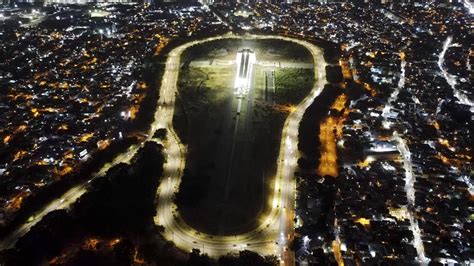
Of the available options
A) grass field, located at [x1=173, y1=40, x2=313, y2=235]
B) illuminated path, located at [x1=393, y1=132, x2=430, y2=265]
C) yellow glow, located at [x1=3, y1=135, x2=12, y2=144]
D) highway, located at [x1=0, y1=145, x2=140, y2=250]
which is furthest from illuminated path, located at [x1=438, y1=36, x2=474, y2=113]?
yellow glow, located at [x1=3, y1=135, x2=12, y2=144]

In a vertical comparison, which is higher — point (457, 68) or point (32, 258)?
point (457, 68)

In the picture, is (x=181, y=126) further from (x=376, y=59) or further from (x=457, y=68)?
(x=457, y=68)

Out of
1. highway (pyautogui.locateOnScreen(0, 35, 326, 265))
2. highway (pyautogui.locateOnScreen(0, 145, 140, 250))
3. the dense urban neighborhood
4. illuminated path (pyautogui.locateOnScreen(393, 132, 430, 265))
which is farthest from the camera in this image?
highway (pyautogui.locateOnScreen(0, 145, 140, 250))

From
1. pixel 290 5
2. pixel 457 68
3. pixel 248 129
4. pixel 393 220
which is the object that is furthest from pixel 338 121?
pixel 290 5

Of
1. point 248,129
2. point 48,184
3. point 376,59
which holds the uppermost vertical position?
point 376,59

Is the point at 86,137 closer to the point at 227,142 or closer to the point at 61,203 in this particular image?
the point at 61,203

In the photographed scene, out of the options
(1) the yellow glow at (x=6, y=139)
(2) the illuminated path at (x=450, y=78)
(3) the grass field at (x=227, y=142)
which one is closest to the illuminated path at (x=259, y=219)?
(3) the grass field at (x=227, y=142)

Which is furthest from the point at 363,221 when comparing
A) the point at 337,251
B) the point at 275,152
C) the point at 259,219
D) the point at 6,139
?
the point at 6,139

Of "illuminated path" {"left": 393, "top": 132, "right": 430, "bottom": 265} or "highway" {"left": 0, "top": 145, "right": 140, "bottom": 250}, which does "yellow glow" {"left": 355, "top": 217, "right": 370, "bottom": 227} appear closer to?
"illuminated path" {"left": 393, "top": 132, "right": 430, "bottom": 265}
